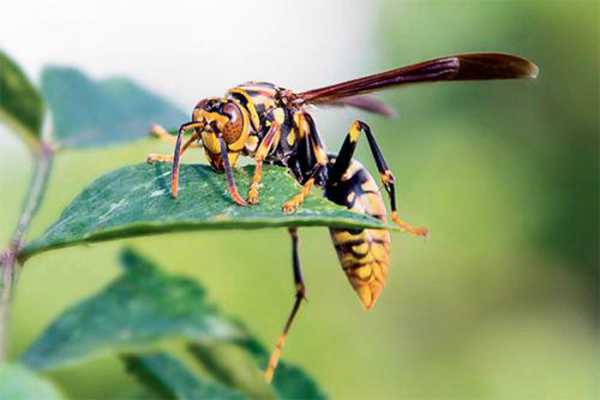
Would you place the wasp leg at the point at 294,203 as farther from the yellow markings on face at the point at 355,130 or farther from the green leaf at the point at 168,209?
the yellow markings on face at the point at 355,130

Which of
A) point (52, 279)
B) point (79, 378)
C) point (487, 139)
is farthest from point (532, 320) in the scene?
point (79, 378)

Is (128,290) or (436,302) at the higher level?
(128,290)

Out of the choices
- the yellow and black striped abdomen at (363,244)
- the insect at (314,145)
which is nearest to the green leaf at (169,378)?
the insect at (314,145)

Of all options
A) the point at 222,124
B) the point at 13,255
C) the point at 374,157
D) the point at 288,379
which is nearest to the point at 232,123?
the point at 222,124

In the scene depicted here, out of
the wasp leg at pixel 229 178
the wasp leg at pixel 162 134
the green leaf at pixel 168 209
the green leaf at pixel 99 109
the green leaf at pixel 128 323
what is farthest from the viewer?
the green leaf at pixel 99 109

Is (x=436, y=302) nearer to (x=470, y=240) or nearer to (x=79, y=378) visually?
(x=470, y=240)

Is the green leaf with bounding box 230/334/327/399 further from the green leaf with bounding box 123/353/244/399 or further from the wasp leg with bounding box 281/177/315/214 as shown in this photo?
the wasp leg with bounding box 281/177/315/214
